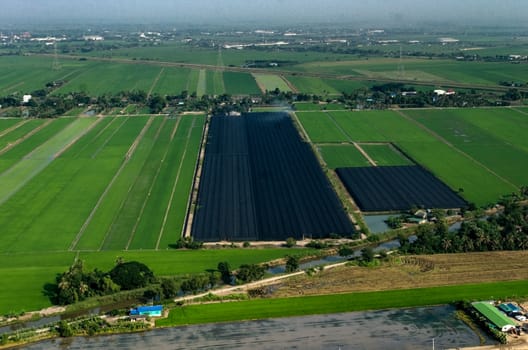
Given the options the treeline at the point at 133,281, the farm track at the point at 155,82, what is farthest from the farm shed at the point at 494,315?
the farm track at the point at 155,82

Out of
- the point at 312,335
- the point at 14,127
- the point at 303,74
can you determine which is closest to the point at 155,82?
the point at 303,74

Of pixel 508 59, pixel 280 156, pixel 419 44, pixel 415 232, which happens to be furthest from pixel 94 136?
pixel 419 44

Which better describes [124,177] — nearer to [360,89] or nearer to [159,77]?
[360,89]

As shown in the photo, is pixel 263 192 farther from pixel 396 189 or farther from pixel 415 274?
pixel 415 274

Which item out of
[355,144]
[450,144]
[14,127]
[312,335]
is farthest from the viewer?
[14,127]

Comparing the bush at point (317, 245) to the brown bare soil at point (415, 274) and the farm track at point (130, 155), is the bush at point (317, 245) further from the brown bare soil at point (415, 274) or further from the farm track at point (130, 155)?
the farm track at point (130, 155)

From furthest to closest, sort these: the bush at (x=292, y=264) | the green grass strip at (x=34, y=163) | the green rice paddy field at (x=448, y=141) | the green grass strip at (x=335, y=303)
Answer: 1. the green rice paddy field at (x=448, y=141)
2. the green grass strip at (x=34, y=163)
3. the bush at (x=292, y=264)
4. the green grass strip at (x=335, y=303)
